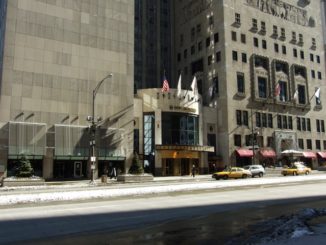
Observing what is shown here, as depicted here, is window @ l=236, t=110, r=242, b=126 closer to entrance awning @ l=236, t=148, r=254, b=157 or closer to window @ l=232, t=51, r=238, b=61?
entrance awning @ l=236, t=148, r=254, b=157

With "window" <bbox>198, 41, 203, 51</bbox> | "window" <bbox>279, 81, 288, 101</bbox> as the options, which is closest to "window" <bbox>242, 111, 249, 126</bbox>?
"window" <bbox>279, 81, 288, 101</bbox>

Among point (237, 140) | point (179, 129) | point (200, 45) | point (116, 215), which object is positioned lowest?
point (116, 215)

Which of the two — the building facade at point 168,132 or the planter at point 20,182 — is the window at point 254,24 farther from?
the planter at point 20,182

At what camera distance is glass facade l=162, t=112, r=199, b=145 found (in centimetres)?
6378

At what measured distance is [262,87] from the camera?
7750cm

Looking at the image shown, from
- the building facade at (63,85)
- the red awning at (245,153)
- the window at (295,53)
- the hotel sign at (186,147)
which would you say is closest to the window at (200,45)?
the window at (295,53)

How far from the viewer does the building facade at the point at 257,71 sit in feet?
236

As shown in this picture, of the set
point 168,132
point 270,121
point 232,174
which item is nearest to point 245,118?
point 270,121

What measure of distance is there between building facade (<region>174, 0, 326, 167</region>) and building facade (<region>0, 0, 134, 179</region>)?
20.6 m

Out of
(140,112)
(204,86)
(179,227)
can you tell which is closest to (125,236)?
(179,227)

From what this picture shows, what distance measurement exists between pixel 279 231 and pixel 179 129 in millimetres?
53412

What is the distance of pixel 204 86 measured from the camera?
7656 cm

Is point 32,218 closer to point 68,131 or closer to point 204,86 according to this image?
point 68,131

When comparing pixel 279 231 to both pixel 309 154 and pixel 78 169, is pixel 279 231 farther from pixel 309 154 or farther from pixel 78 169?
pixel 309 154
